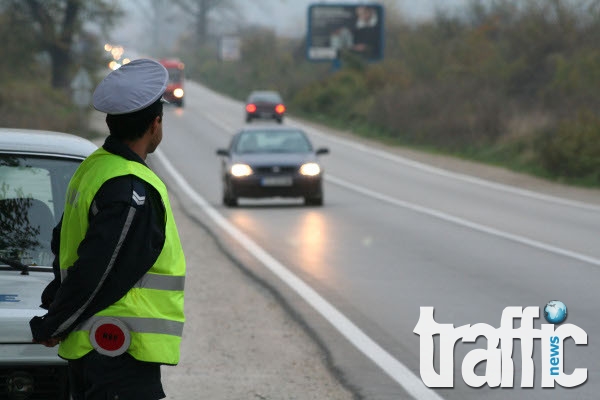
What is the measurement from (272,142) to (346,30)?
5865 cm

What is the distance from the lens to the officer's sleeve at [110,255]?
13.6 feet

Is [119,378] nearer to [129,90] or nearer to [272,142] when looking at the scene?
[129,90]

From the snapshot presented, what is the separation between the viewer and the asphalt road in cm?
919

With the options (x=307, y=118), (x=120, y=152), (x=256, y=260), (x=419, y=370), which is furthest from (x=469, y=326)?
(x=307, y=118)

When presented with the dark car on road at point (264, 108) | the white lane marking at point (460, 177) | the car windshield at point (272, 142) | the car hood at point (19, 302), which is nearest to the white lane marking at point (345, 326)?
the car hood at point (19, 302)

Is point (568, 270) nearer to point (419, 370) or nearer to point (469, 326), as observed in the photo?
point (469, 326)

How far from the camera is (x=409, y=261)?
15.5 meters

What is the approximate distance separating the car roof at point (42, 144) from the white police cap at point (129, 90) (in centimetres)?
180

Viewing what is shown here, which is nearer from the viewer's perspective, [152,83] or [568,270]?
A: [152,83]

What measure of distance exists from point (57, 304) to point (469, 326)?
260 inches

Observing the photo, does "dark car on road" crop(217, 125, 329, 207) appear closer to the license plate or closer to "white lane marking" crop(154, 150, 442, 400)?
the license plate

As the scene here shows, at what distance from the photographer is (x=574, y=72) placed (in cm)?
4856

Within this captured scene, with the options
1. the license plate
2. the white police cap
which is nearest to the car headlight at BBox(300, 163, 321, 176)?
the license plate

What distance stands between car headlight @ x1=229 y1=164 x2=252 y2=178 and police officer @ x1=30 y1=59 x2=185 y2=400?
20453 mm
